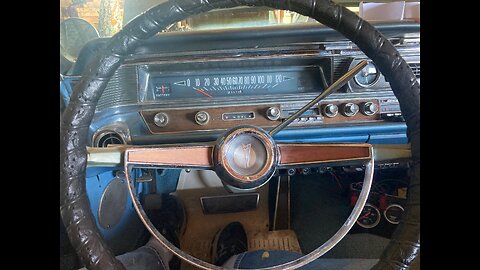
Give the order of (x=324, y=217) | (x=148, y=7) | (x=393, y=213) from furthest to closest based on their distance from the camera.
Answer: (x=324, y=217)
(x=393, y=213)
(x=148, y=7)

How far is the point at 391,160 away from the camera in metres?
0.95

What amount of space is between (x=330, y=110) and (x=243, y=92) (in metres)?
0.32

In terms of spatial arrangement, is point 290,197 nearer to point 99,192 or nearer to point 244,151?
point 99,192

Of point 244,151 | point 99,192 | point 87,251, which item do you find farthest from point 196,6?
point 99,192

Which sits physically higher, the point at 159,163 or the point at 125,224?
the point at 159,163

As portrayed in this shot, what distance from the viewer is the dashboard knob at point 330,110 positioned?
4.85ft

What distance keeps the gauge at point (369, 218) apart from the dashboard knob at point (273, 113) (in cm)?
74

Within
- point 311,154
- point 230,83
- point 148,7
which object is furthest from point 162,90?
point 311,154

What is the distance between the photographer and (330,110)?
4.84 ft

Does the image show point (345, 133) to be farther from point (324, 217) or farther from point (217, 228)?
point (217, 228)

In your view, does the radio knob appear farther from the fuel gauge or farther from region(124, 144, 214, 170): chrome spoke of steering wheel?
region(124, 144, 214, 170): chrome spoke of steering wheel

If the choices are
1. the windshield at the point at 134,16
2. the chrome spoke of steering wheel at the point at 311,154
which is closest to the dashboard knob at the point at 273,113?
the windshield at the point at 134,16

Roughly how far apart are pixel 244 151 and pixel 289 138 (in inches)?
26.4
